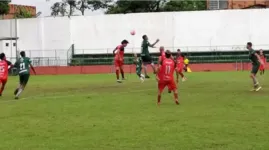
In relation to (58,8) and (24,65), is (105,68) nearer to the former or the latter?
(24,65)

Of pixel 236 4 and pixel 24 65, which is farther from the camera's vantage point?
pixel 236 4

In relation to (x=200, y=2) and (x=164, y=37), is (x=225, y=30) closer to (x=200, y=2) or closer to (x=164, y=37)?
Result: (x=164, y=37)

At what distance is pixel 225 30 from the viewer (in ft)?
206

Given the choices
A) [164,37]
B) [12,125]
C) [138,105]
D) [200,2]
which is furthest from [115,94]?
[200,2]

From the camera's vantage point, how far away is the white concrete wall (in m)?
62.5

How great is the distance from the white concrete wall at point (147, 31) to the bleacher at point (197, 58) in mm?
1292

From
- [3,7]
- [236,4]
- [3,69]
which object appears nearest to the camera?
[3,69]

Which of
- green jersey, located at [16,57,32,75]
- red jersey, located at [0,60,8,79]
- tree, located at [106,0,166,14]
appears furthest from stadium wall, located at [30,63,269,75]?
green jersey, located at [16,57,32,75]

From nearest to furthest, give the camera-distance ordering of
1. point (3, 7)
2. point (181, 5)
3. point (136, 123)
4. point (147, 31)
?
point (136, 123) → point (147, 31) → point (3, 7) → point (181, 5)

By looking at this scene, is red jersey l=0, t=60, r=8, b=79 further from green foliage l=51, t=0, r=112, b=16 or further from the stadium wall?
green foliage l=51, t=0, r=112, b=16

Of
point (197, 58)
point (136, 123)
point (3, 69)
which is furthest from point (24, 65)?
point (197, 58)

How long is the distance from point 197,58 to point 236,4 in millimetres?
21736

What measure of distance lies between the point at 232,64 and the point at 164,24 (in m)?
13.5

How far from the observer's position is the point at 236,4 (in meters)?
77.0
